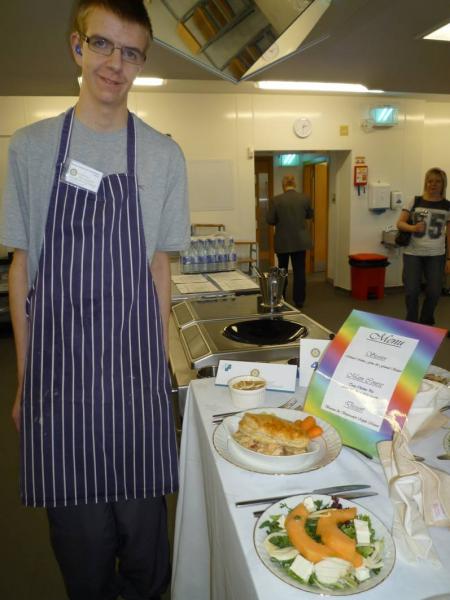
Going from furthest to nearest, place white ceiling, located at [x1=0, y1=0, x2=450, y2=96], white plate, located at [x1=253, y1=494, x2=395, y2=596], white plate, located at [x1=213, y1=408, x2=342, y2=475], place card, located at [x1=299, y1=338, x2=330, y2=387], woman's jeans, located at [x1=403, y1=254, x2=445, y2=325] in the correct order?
woman's jeans, located at [x1=403, y1=254, x2=445, y2=325] → white ceiling, located at [x1=0, y1=0, x2=450, y2=96] → place card, located at [x1=299, y1=338, x2=330, y2=387] → white plate, located at [x1=213, y1=408, x2=342, y2=475] → white plate, located at [x1=253, y1=494, x2=395, y2=596]

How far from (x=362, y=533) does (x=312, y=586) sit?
0.11 metres

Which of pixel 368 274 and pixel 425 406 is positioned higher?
pixel 425 406

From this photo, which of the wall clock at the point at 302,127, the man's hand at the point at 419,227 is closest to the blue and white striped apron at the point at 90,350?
the man's hand at the point at 419,227

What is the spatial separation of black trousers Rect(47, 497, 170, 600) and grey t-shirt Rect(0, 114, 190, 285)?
634 millimetres

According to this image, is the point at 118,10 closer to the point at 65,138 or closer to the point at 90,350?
the point at 65,138

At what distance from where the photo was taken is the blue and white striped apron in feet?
3.14

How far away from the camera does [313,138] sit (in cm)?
570

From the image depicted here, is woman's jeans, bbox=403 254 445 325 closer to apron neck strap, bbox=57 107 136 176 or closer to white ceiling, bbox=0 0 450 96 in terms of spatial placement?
white ceiling, bbox=0 0 450 96

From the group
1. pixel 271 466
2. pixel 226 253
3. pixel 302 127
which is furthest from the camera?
pixel 302 127

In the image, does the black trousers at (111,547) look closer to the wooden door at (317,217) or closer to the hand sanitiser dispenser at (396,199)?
the hand sanitiser dispenser at (396,199)

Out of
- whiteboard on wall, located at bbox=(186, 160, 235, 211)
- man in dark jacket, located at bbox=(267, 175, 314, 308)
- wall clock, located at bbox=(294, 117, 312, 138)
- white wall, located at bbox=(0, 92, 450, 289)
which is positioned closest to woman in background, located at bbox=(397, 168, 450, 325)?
man in dark jacket, located at bbox=(267, 175, 314, 308)

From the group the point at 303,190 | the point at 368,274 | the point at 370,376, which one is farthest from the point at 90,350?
the point at 303,190

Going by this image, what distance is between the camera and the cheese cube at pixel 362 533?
595mm

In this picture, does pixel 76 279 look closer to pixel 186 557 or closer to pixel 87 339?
pixel 87 339
